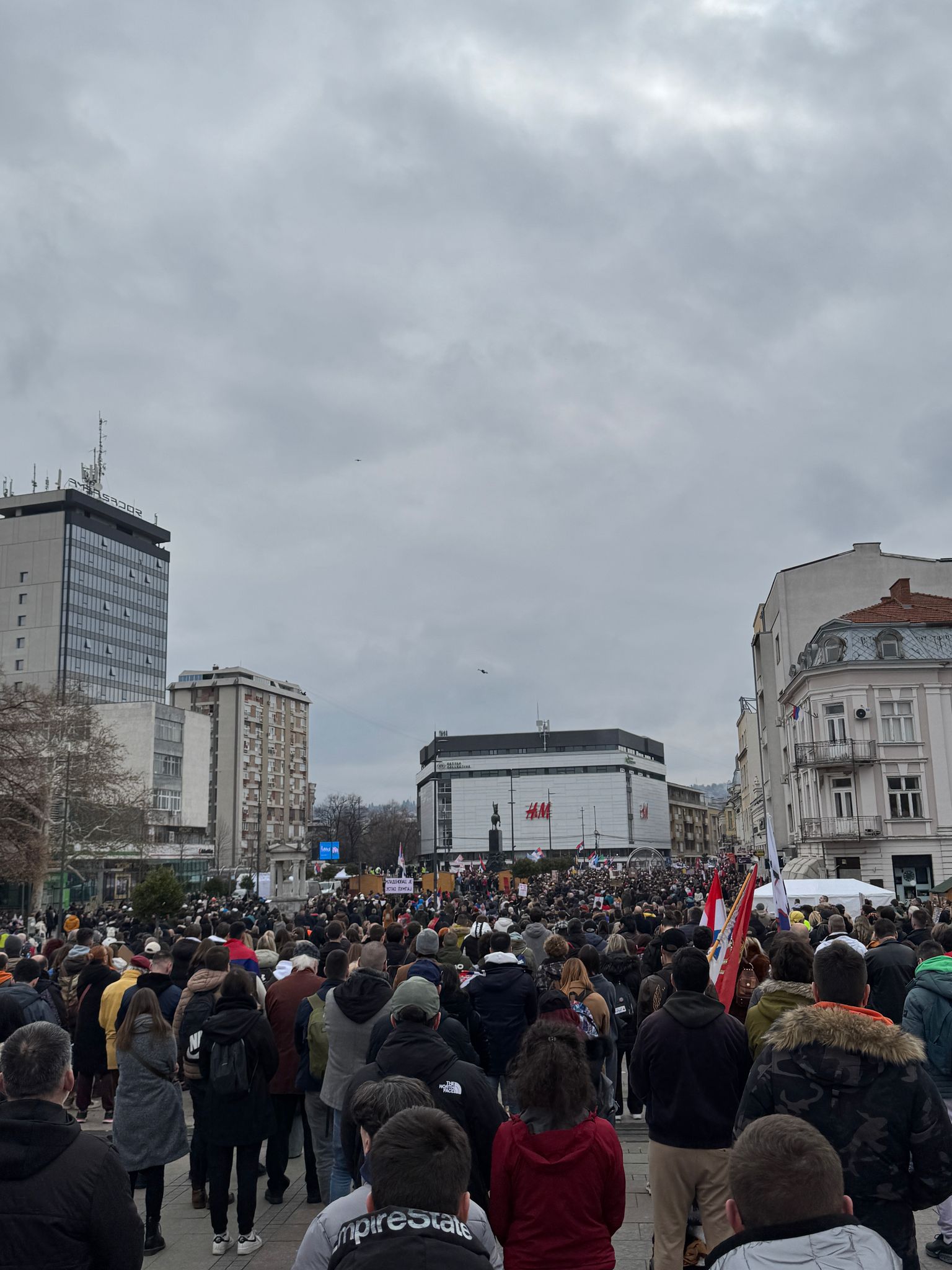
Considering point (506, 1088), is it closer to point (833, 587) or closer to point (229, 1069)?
point (229, 1069)

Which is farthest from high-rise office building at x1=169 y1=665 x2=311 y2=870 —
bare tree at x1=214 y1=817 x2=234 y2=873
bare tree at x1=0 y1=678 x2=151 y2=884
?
bare tree at x1=0 y1=678 x2=151 y2=884

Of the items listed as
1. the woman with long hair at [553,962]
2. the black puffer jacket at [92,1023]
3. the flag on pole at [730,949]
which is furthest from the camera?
the black puffer jacket at [92,1023]

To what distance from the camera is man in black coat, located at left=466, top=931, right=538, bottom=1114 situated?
803 cm

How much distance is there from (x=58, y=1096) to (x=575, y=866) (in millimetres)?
77860

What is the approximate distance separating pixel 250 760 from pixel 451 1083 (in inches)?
4706

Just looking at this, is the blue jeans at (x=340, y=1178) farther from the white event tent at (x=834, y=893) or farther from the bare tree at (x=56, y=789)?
the bare tree at (x=56, y=789)

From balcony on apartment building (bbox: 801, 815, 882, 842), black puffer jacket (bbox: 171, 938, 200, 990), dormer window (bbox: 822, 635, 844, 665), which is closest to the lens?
black puffer jacket (bbox: 171, 938, 200, 990)

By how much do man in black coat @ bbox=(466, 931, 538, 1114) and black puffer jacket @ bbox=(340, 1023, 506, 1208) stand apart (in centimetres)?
306

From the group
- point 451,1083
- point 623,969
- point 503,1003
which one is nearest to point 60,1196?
point 451,1083

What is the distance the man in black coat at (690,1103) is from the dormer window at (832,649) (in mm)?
40823

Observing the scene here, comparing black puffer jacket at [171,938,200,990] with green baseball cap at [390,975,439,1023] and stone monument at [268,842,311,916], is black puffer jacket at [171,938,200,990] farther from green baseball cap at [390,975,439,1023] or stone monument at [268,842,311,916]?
stone monument at [268,842,311,916]

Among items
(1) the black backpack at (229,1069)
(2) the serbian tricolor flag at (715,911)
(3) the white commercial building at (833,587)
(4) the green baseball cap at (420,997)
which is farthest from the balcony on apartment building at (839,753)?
(4) the green baseball cap at (420,997)

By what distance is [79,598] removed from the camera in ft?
339

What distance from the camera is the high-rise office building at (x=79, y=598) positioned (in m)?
101
